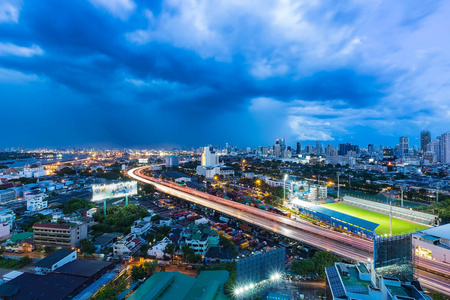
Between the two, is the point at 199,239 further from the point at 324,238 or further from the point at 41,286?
the point at 324,238

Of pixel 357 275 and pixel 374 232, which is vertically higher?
pixel 357 275

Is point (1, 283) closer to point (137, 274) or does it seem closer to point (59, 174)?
point (137, 274)

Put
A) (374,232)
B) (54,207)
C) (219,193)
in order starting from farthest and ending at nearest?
(219,193) → (54,207) → (374,232)

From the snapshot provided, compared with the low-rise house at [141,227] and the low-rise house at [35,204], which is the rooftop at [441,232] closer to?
the low-rise house at [141,227]

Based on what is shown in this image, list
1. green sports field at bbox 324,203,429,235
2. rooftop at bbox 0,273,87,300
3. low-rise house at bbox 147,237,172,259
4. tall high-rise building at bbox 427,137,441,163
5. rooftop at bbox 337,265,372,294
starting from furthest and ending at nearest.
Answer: tall high-rise building at bbox 427,137,441,163
green sports field at bbox 324,203,429,235
low-rise house at bbox 147,237,172,259
rooftop at bbox 0,273,87,300
rooftop at bbox 337,265,372,294

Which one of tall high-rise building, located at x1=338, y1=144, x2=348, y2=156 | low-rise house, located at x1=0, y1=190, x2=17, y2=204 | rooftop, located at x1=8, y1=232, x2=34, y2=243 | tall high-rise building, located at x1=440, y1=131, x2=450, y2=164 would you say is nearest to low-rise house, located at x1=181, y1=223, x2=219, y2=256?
rooftop, located at x1=8, y1=232, x2=34, y2=243

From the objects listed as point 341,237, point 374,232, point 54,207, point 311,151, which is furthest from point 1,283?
point 311,151

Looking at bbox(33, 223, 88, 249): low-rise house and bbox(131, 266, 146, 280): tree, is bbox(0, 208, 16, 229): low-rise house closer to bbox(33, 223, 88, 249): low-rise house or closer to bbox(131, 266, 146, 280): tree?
bbox(33, 223, 88, 249): low-rise house
